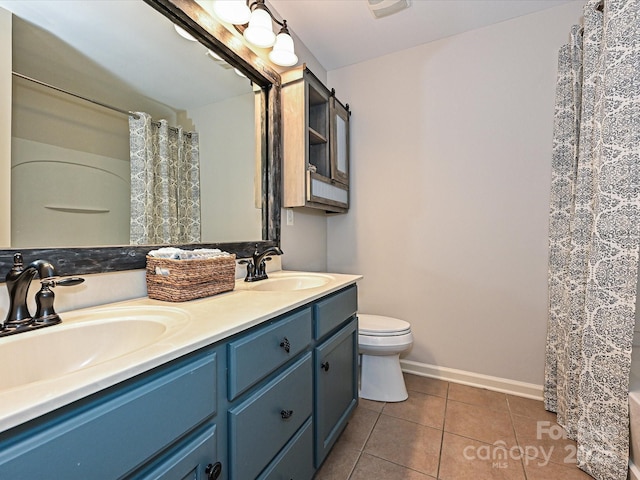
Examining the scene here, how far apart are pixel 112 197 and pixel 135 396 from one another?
730 millimetres

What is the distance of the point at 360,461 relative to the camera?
1.36m

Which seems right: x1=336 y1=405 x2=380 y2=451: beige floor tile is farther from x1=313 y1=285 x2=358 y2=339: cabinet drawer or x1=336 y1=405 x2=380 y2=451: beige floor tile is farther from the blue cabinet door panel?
x1=313 y1=285 x2=358 y2=339: cabinet drawer

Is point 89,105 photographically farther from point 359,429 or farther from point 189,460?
point 359,429

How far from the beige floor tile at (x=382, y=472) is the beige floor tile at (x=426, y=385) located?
70 centimetres

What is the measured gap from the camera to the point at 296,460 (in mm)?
1024

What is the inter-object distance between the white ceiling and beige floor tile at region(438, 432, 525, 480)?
7.87 ft

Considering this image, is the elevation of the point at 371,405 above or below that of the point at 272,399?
below

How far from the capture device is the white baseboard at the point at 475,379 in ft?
6.14

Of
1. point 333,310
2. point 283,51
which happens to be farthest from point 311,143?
point 333,310

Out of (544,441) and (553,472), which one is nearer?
(553,472)

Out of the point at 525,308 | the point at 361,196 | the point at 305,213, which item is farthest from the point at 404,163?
the point at 525,308

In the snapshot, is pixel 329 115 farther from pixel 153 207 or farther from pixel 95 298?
pixel 95 298

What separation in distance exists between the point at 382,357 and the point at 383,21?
6.95 feet

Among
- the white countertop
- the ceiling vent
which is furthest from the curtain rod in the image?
the ceiling vent
